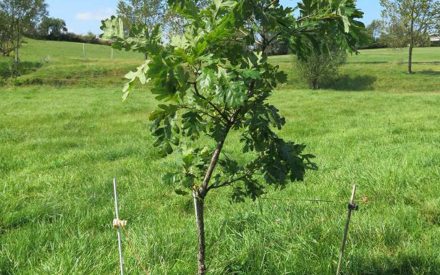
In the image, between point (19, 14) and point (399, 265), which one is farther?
point (19, 14)

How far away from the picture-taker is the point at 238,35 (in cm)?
286

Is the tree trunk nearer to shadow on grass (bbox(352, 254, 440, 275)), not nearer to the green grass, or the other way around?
shadow on grass (bbox(352, 254, 440, 275))

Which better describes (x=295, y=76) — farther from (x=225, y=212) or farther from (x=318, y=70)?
(x=225, y=212)

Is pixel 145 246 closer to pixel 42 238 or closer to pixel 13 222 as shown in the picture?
pixel 42 238

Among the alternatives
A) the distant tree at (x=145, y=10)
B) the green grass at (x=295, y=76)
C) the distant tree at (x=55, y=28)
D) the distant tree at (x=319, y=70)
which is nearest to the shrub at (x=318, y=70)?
the distant tree at (x=319, y=70)

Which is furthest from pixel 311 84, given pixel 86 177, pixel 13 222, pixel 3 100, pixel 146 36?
pixel 146 36

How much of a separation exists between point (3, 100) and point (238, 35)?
24.6m

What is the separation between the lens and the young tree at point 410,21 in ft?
139

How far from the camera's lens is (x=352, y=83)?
38688mm

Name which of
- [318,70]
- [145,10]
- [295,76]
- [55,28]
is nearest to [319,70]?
[318,70]

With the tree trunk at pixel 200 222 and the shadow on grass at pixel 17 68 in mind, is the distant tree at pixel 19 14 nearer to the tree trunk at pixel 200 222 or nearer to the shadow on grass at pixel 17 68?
the shadow on grass at pixel 17 68

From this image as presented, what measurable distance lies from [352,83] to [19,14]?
31.4 m

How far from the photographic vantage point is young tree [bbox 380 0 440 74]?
42.3 meters

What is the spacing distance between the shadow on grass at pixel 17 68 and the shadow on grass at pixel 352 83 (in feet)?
87.3
